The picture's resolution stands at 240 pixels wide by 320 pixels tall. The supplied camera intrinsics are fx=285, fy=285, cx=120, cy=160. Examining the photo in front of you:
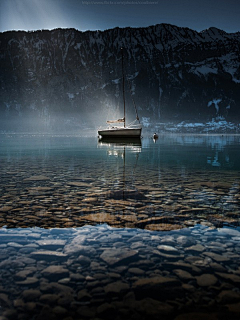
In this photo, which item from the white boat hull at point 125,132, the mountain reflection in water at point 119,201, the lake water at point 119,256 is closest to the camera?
the lake water at point 119,256

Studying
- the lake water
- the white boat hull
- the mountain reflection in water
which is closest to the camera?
the lake water

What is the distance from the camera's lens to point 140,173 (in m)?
16.2

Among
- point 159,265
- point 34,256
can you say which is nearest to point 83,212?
point 34,256

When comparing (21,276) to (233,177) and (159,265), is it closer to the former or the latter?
(159,265)

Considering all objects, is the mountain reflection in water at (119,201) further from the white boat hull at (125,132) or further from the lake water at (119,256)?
the white boat hull at (125,132)

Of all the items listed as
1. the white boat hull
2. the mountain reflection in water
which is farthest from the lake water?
the white boat hull

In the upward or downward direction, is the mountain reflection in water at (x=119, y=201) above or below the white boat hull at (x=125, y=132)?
below

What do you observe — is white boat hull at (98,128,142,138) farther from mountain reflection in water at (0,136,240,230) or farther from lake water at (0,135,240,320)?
lake water at (0,135,240,320)

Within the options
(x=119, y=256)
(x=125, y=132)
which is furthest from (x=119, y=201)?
(x=125, y=132)

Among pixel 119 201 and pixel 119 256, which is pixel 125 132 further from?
pixel 119 256

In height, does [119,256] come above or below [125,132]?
below

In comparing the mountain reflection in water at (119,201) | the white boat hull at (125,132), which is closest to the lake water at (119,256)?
the mountain reflection in water at (119,201)

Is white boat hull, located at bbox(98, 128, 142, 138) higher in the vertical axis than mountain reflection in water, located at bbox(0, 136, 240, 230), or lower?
higher

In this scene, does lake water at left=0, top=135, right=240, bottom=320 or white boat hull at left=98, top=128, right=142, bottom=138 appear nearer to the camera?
lake water at left=0, top=135, right=240, bottom=320
